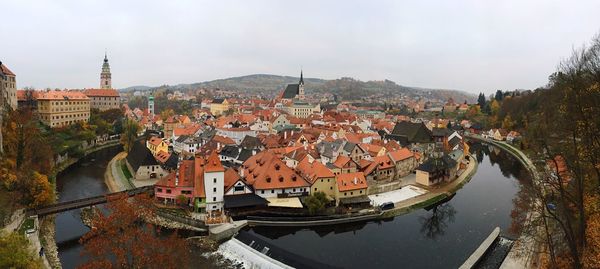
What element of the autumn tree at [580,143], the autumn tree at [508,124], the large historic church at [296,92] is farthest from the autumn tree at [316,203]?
the large historic church at [296,92]

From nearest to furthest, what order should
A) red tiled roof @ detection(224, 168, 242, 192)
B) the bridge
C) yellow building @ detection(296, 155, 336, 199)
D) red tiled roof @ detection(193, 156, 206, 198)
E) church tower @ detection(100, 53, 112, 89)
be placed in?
1. the bridge
2. red tiled roof @ detection(193, 156, 206, 198)
3. red tiled roof @ detection(224, 168, 242, 192)
4. yellow building @ detection(296, 155, 336, 199)
5. church tower @ detection(100, 53, 112, 89)

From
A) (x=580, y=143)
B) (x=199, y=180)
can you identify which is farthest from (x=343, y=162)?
(x=580, y=143)

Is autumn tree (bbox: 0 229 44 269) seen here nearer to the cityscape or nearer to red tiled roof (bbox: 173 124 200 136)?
the cityscape

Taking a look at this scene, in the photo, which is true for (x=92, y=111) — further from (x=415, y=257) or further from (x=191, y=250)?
(x=415, y=257)

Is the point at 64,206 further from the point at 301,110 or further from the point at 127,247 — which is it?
the point at 301,110

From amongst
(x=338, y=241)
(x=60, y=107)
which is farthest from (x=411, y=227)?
(x=60, y=107)

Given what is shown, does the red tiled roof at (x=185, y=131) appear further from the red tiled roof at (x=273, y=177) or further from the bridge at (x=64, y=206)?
the bridge at (x=64, y=206)

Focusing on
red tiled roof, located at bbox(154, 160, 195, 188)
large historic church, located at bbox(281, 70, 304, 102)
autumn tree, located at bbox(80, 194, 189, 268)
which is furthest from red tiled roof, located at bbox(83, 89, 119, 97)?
autumn tree, located at bbox(80, 194, 189, 268)
